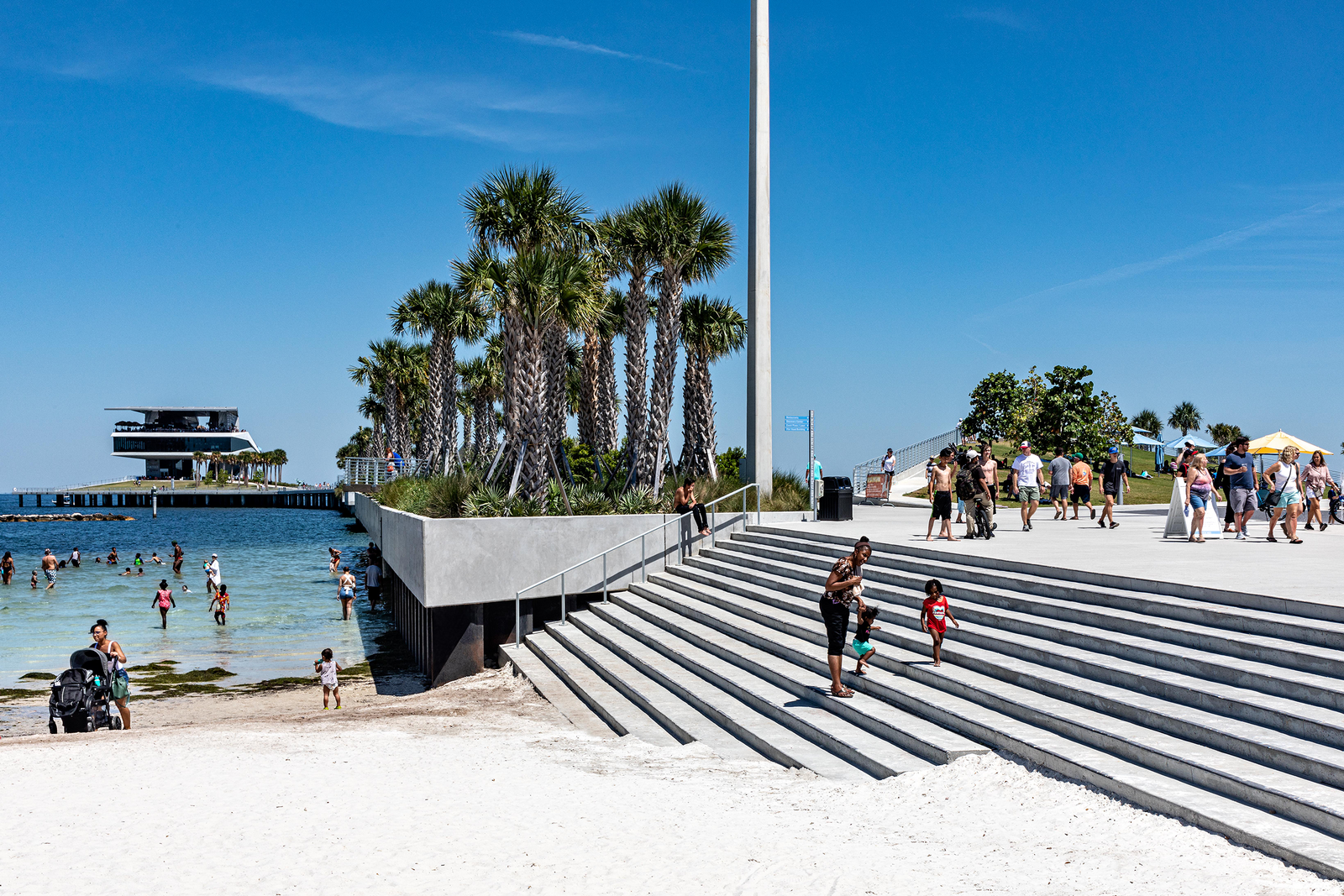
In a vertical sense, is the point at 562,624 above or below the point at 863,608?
below

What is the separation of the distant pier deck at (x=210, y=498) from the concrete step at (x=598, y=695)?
143 metres

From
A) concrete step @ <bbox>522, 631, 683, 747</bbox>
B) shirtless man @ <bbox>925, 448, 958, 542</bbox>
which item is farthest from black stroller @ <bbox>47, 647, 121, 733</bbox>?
shirtless man @ <bbox>925, 448, 958, 542</bbox>

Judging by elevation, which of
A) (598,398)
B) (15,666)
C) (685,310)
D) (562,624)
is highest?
(685,310)

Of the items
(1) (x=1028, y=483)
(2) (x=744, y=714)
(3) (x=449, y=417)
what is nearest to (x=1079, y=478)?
(1) (x=1028, y=483)

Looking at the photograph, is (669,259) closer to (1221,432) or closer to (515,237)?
(515,237)

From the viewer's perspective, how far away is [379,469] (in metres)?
54.5

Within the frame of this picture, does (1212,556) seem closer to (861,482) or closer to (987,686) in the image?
(987,686)

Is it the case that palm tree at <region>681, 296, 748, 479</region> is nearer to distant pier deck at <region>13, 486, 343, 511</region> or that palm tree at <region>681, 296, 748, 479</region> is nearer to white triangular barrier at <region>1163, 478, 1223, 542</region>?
white triangular barrier at <region>1163, 478, 1223, 542</region>

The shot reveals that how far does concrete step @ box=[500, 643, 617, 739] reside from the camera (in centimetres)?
1179

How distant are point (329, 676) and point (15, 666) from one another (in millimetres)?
10362

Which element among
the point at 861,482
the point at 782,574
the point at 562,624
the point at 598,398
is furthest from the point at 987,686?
the point at 861,482

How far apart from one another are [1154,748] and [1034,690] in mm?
1964

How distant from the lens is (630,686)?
41.4 feet

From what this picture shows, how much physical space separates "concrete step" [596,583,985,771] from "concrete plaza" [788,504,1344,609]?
11.1 feet
